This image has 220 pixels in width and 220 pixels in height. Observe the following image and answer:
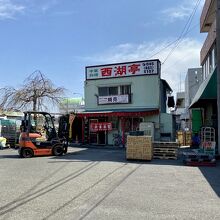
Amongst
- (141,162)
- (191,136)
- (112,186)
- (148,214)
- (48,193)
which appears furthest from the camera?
(191,136)

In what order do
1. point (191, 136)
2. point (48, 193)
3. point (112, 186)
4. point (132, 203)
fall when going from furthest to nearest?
point (191, 136)
point (112, 186)
point (48, 193)
point (132, 203)

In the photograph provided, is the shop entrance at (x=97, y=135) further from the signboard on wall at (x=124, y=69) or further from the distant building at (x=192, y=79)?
the distant building at (x=192, y=79)

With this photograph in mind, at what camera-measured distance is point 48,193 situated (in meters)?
9.29

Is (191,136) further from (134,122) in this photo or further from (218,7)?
(218,7)

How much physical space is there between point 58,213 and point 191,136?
2379 centimetres

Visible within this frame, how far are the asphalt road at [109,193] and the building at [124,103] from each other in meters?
14.4

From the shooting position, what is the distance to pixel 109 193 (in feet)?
30.3

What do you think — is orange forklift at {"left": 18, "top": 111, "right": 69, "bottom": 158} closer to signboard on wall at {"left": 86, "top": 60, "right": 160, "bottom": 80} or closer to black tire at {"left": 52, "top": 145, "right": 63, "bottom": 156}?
black tire at {"left": 52, "top": 145, "right": 63, "bottom": 156}

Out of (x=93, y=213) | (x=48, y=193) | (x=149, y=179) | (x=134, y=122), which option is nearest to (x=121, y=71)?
(x=134, y=122)

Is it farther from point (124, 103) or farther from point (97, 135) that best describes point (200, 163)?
point (97, 135)

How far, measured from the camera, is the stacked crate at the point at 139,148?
1742 centimetres

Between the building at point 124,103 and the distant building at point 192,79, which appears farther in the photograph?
the distant building at point 192,79

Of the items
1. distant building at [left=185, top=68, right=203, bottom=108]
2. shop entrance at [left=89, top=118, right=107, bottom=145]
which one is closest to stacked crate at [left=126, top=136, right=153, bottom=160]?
shop entrance at [left=89, top=118, right=107, bottom=145]

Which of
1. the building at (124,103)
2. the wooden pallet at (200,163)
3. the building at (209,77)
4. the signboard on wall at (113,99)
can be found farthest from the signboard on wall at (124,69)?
the wooden pallet at (200,163)
